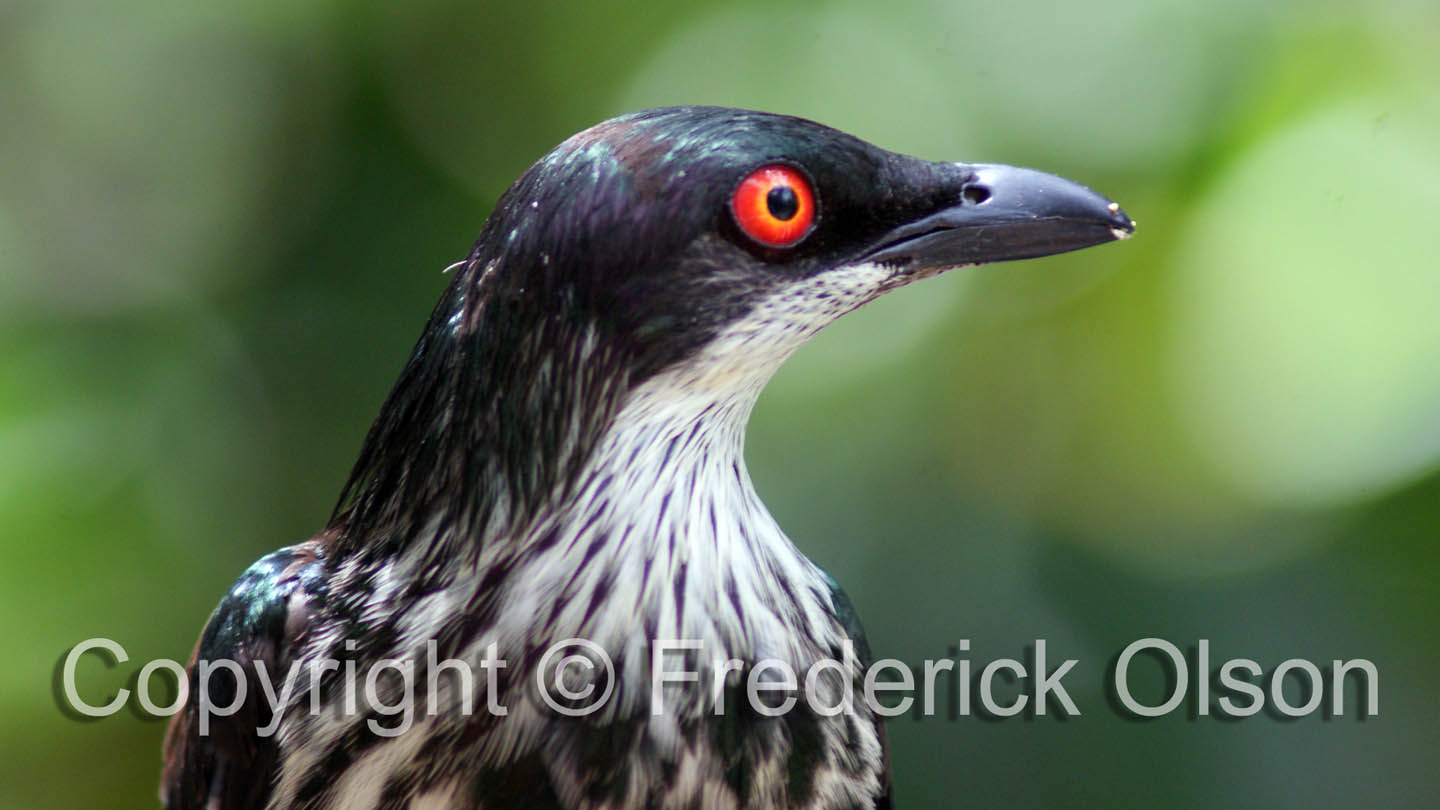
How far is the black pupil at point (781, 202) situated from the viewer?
1.81 m

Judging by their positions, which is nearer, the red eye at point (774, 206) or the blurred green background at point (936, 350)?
the red eye at point (774, 206)

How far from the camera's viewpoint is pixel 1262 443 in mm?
3771

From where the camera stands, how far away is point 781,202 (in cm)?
181

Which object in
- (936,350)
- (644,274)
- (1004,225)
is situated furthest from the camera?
(936,350)

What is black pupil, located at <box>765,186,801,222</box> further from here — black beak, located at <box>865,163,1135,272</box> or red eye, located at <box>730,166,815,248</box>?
black beak, located at <box>865,163,1135,272</box>

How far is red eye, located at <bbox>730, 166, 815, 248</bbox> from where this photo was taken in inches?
70.6

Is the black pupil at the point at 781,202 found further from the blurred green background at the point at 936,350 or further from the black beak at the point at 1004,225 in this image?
the blurred green background at the point at 936,350

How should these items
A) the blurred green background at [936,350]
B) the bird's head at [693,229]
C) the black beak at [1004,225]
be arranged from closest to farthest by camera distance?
the bird's head at [693,229] < the black beak at [1004,225] < the blurred green background at [936,350]

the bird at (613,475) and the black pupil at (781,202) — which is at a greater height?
the black pupil at (781,202)

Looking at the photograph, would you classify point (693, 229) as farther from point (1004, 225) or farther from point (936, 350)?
point (936, 350)

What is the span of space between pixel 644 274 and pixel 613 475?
29cm

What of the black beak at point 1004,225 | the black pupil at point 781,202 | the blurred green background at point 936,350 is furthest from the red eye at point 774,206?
the blurred green background at point 936,350

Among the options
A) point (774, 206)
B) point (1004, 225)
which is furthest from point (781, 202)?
point (1004, 225)

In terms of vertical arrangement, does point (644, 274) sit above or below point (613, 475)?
above
